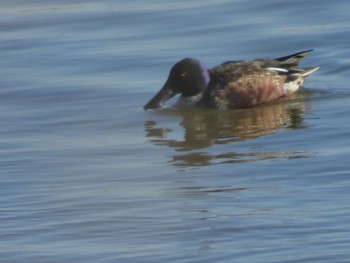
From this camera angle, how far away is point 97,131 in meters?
10.0

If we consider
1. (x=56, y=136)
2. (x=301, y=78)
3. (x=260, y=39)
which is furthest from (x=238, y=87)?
Result: (x=56, y=136)

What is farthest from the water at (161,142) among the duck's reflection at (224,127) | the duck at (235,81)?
the duck at (235,81)

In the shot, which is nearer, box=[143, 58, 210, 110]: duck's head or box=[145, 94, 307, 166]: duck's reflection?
box=[145, 94, 307, 166]: duck's reflection

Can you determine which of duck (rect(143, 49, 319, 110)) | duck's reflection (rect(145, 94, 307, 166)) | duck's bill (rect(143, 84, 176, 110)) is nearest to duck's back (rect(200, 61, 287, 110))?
duck (rect(143, 49, 319, 110))

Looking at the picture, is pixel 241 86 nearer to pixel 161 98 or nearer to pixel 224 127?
pixel 161 98

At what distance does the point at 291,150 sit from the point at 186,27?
4505 millimetres

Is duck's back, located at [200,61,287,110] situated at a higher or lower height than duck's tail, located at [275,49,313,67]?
lower

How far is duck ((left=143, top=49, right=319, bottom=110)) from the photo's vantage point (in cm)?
1135

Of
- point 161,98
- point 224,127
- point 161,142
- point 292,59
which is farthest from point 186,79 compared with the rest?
point 161,142

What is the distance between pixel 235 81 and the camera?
11516 millimetres

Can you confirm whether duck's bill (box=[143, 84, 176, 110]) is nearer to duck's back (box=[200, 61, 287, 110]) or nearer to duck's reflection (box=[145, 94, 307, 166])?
duck's reflection (box=[145, 94, 307, 166])

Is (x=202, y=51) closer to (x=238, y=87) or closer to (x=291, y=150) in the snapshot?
(x=238, y=87)

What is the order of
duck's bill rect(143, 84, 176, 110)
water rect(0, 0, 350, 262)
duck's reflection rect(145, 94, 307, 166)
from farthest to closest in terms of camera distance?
duck's bill rect(143, 84, 176, 110)
duck's reflection rect(145, 94, 307, 166)
water rect(0, 0, 350, 262)

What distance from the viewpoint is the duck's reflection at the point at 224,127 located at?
911 centimetres
